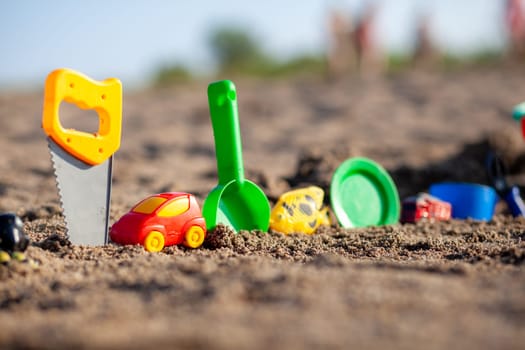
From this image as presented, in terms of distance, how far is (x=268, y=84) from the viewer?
892cm

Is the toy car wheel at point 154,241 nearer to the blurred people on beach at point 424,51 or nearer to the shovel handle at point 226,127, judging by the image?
the shovel handle at point 226,127

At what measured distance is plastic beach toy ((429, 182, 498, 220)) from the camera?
309cm

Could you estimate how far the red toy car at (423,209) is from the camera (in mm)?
2984

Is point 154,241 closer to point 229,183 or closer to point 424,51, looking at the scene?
point 229,183

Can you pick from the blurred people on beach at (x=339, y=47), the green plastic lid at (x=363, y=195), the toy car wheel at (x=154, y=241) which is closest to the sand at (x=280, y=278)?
the toy car wheel at (x=154, y=241)

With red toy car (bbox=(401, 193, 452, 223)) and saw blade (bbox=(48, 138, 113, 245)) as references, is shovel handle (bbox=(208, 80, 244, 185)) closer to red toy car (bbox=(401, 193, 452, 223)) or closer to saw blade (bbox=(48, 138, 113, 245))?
saw blade (bbox=(48, 138, 113, 245))

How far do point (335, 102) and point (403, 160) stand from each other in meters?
3.19

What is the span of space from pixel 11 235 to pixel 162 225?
0.53 meters

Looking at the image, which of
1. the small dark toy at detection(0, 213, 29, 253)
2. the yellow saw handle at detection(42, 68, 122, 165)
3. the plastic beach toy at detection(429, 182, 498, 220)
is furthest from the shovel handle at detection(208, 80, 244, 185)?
the plastic beach toy at detection(429, 182, 498, 220)

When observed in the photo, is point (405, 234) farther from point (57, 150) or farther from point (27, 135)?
point (27, 135)

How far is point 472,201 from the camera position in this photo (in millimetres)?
3094

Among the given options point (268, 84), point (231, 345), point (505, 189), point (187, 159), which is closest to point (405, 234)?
point (505, 189)

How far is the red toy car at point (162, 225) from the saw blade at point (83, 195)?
72 mm

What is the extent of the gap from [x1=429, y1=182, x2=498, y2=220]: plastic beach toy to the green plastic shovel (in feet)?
3.84
